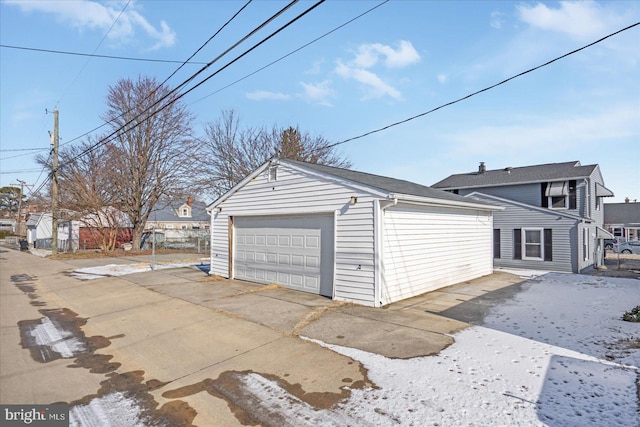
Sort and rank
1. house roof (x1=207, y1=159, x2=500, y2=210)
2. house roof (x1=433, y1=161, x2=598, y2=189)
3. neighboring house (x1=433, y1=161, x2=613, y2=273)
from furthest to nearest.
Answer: house roof (x1=433, y1=161, x2=598, y2=189) < neighboring house (x1=433, y1=161, x2=613, y2=273) < house roof (x1=207, y1=159, x2=500, y2=210)

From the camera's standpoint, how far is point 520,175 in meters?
18.7

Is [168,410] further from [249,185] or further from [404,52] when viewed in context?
[404,52]

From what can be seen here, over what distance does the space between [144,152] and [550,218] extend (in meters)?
24.6

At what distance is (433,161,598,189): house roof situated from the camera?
16844mm

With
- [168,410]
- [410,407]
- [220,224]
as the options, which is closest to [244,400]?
[168,410]

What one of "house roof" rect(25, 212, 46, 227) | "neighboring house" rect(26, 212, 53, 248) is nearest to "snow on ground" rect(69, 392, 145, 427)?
"neighboring house" rect(26, 212, 53, 248)

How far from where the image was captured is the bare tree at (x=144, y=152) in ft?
77.1

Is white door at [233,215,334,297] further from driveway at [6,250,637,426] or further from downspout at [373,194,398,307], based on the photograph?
downspout at [373,194,398,307]

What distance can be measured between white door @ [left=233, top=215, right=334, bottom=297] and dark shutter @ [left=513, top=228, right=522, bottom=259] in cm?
1218

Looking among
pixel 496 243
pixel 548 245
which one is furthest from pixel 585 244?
pixel 496 243

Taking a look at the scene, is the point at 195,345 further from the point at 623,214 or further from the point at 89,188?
the point at 623,214

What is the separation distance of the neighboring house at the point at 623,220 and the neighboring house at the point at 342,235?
1116 inches

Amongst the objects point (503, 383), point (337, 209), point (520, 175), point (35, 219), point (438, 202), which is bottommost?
point (503, 383)

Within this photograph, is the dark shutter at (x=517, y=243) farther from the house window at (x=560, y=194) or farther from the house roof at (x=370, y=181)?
the house roof at (x=370, y=181)
